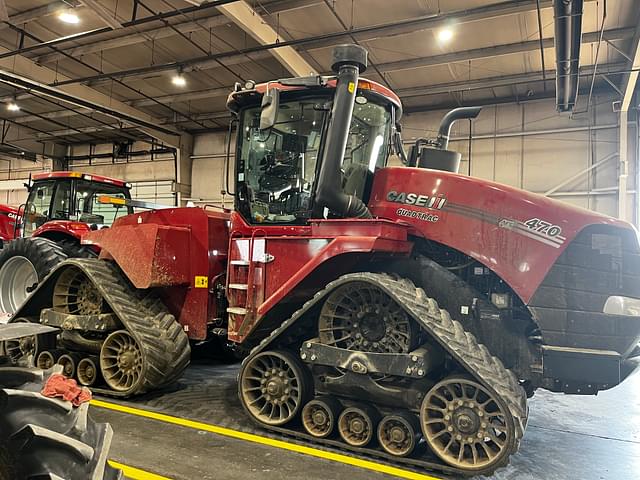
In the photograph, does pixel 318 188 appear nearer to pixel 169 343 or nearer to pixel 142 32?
pixel 169 343

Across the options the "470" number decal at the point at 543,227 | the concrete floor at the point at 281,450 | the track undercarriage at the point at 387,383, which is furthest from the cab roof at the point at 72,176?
the "470" number decal at the point at 543,227

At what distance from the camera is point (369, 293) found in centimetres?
343

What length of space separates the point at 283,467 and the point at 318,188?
2012 millimetres

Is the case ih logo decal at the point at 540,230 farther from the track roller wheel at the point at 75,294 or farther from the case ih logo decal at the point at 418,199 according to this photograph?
the track roller wheel at the point at 75,294

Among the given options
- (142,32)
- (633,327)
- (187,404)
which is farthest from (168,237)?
(142,32)

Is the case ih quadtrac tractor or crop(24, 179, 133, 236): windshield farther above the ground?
crop(24, 179, 133, 236): windshield

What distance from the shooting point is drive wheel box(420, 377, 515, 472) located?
3020 millimetres

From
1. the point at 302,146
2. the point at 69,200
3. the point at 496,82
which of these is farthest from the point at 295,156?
the point at 496,82

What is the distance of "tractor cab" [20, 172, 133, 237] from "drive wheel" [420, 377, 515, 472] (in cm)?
686

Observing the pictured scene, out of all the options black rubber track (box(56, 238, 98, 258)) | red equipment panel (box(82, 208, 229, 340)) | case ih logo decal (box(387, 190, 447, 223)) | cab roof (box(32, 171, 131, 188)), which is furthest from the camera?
cab roof (box(32, 171, 131, 188))

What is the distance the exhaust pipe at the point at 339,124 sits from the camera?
3.74 meters

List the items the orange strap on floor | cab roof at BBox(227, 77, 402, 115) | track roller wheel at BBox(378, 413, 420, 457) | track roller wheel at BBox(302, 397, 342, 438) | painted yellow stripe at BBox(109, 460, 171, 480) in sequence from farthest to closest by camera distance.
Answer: cab roof at BBox(227, 77, 402, 115) < track roller wheel at BBox(302, 397, 342, 438) < track roller wheel at BBox(378, 413, 420, 457) < painted yellow stripe at BBox(109, 460, 171, 480) < the orange strap on floor

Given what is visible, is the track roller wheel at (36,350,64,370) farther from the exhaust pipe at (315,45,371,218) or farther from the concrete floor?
the exhaust pipe at (315,45,371,218)

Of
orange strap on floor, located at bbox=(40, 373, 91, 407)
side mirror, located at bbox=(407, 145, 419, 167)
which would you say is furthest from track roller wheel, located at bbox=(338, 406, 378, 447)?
side mirror, located at bbox=(407, 145, 419, 167)
